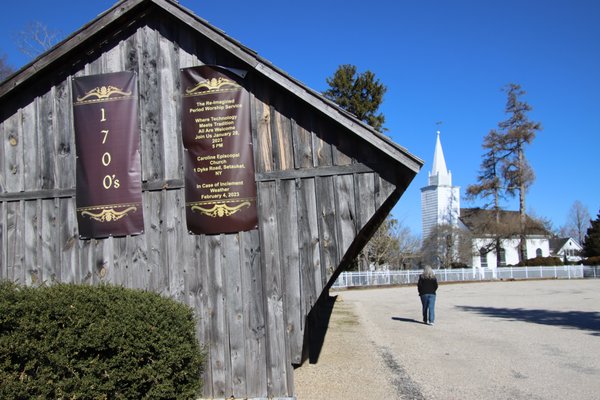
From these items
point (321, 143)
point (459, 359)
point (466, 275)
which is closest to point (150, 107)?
point (321, 143)

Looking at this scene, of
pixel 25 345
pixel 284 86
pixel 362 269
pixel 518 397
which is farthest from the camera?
pixel 362 269

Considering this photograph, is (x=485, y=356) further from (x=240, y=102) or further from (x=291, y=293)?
(x=240, y=102)

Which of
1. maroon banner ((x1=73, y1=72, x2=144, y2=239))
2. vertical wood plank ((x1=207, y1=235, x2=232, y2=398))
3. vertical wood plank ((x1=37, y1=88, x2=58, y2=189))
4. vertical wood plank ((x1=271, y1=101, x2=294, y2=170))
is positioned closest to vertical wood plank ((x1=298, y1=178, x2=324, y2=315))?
vertical wood plank ((x1=271, y1=101, x2=294, y2=170))

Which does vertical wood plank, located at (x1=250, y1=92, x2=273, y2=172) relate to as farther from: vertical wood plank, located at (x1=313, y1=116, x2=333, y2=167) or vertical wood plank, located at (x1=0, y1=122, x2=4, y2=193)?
vertical wood plank, located at (x1=0, y1=122, x2=4, y2=193)

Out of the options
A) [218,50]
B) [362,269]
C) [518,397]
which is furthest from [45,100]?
[362,269]

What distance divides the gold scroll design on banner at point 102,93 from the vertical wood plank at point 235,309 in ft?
8.27

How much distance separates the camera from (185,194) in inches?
291

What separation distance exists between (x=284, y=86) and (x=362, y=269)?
41.0m

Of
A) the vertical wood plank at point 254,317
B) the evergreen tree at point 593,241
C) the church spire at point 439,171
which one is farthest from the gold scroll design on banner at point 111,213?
the church spire at point 439,171

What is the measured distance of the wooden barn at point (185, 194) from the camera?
697cm

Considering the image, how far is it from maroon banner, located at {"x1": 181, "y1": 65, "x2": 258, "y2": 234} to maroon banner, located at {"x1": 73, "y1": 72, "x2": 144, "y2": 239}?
2.46 feet

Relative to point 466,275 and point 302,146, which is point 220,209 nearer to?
point 302,146

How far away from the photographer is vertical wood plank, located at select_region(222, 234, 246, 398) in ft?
23.1

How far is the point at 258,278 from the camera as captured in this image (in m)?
7.12
